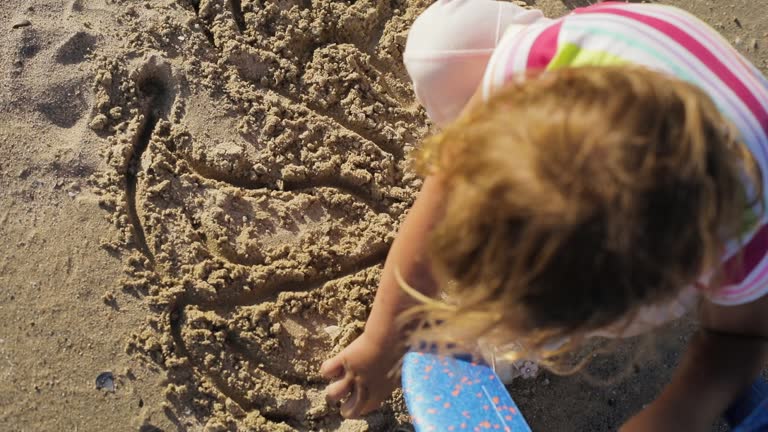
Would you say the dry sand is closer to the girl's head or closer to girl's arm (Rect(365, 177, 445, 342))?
girl's arm (Rect(365, 177, 445, 342))

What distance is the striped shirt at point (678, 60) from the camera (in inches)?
36.6

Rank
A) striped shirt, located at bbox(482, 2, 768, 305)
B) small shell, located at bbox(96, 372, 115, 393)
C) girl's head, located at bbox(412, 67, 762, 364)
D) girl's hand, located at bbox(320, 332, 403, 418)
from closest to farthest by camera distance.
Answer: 1. girl's head, located at bbox(412, 67, 762, 364)
2. striped shirt, located at bbox(482, 2, 768, 305)
3. girl's hand, located at bbox(320, 332, 403, 418)
4. small shell, located at bbox(96, 372, 115, 393)

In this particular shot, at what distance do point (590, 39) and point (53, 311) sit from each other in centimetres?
124

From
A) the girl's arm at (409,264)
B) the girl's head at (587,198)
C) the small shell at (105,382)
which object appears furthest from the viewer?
the small shell at (105,382)

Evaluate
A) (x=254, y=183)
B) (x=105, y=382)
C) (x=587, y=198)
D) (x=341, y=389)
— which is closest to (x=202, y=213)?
(x=254, y=183)

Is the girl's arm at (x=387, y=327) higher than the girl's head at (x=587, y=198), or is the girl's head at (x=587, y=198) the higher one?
the girl's head at (x=587, y=198)

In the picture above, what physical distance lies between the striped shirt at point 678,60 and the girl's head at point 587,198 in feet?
0.40

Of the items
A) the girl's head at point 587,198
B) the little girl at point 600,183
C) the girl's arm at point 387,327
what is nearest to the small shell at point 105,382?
the girl's arm at point 387,327

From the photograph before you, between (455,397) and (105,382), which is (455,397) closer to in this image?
(455,397)

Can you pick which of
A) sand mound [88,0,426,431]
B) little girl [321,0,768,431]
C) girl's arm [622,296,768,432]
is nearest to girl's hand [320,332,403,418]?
sand mound [88,0,426,431]

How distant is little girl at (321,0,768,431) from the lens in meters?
0.72

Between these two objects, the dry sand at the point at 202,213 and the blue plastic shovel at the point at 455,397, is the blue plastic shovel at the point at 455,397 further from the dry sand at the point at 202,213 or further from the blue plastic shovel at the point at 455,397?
the dry sand at the point at 202,213

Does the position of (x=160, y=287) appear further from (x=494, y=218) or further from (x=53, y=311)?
(x=494, y=218)

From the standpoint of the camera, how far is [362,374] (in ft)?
4.43
